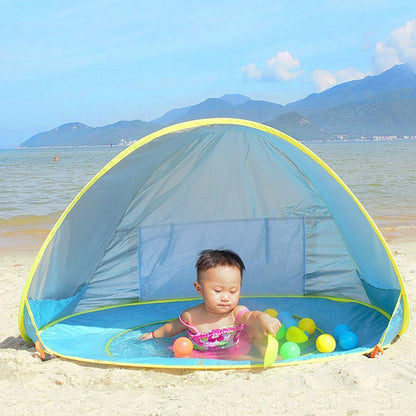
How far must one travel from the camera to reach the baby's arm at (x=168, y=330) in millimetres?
3503

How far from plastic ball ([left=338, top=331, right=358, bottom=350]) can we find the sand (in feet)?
0.74

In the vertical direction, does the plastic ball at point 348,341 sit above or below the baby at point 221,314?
below

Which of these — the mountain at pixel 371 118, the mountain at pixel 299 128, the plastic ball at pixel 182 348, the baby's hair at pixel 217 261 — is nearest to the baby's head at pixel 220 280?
the baby's hair at pixel 217 261

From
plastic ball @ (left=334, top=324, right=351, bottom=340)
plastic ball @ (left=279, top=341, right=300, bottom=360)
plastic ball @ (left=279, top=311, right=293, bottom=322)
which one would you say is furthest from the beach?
plastic ball @ (left=279, top=311, right=293, bottom=322)

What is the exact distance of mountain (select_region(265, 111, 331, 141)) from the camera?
418ft

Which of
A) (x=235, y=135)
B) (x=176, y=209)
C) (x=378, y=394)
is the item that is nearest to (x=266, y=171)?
(x=235, y=135)

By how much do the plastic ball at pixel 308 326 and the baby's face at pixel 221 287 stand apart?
742 millimetres

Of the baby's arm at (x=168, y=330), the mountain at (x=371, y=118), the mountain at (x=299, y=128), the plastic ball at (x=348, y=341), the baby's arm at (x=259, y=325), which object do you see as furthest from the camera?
the mountain at (x=371, y=118)

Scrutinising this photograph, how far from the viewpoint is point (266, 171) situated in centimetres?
425

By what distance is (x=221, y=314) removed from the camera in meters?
3.32

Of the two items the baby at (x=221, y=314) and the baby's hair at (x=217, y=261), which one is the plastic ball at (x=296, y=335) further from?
the baby's hair at (x=217, y=261)

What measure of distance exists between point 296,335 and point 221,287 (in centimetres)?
71

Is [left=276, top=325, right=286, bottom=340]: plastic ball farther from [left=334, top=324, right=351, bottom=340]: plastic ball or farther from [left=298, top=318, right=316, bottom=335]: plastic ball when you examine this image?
[left=334, top=324, right=351, bottom=340]: plastic ball

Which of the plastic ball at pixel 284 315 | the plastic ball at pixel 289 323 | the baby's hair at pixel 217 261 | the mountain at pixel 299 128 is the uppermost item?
the mountain at pixel 299 128
